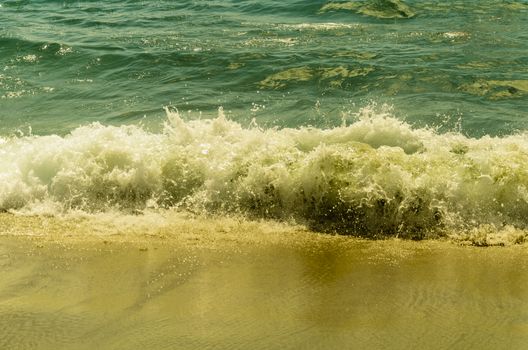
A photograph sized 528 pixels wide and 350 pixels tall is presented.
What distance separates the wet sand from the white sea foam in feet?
1.64

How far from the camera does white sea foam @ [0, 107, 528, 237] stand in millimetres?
5641

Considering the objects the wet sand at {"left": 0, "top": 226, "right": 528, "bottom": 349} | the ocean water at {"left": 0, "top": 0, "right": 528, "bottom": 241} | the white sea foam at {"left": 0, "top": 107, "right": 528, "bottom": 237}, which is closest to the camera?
the wet sand at {"left": 0, "top": 226, "right": 528, "bottom": 349}

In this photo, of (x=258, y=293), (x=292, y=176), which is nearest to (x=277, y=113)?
(x=292, y=176)

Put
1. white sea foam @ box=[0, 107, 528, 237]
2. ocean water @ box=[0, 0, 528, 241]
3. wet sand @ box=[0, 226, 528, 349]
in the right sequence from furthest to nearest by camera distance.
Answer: ocean water @ box=[0, 0, 528, 241] < white sea foam @ box=[0, 107, 528, 237] < wet sand @ box=[0, 226, 528, 349]

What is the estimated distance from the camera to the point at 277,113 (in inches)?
350

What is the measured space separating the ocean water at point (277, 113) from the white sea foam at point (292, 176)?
1 centimetres

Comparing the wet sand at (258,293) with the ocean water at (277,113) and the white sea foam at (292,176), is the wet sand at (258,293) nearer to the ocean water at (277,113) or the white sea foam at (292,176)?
the white sea foam at (292,176)

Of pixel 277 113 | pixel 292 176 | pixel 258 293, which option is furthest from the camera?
pixel 277 113

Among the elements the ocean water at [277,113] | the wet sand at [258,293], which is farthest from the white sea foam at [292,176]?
the wet sand at [258,293]

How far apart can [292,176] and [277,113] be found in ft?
9.80

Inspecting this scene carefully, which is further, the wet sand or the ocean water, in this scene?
the ocean water

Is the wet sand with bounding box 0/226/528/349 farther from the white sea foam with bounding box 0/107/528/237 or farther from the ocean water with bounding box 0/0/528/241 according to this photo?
the ocean water with bounding box 0/0/528/241

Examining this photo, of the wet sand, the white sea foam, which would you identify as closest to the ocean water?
the white sea foam

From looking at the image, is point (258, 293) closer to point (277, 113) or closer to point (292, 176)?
point (292, 176)
